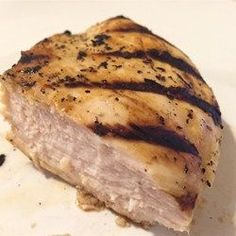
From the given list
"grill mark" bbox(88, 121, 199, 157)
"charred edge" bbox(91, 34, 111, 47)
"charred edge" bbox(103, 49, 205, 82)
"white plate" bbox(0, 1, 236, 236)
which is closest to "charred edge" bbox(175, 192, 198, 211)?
"grill mark" bbox(88, 121, 199, 157)

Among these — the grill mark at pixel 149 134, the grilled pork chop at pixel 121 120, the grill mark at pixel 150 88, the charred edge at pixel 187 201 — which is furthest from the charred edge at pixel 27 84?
the charred edge at pixel 187 201

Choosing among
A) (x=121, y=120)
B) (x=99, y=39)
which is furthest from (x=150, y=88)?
(x=99, y=39)

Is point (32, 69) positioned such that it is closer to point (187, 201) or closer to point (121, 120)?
point (121, 120)

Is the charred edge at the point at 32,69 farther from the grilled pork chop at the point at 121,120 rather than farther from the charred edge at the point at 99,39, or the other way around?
the charred edge at the point at 99,39

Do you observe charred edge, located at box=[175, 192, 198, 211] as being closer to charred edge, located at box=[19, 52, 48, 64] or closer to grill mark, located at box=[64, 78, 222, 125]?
grill mark, located at box=[64, 78, 222, 125]

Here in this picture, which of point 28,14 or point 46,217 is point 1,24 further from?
point 46,217

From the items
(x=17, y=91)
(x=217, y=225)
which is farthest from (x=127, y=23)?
(x=217, y=225)
